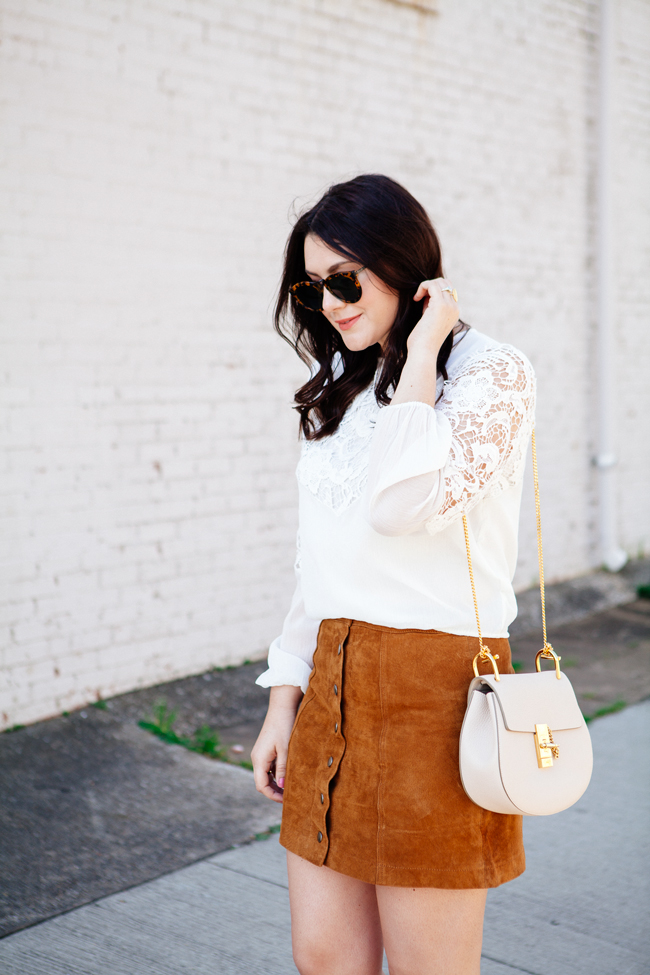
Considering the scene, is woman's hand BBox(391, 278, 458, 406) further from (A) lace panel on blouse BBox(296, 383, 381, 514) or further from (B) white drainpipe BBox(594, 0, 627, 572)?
(B) white drainpipe BBox(594, 0, 627, 572)

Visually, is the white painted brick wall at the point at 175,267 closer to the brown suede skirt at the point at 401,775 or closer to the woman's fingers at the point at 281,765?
the woman's fingers at the point at 281,765

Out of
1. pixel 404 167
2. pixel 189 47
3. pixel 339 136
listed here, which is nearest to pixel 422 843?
pixel 189 47

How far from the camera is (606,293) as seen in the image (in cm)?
702

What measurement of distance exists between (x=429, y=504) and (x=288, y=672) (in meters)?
0.55

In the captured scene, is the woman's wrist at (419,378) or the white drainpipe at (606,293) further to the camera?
the white drainpipe at (606,293)

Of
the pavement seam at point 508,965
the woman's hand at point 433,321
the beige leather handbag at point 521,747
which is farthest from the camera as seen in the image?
the pavement seam at point 508,965

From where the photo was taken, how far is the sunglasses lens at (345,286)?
66.3 inches

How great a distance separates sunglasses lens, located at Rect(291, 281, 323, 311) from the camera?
1.81m

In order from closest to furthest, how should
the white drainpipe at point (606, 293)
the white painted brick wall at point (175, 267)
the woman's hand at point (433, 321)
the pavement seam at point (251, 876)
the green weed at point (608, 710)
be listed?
the woman's hand at point (433, 321), the pavement seam at point (251, 876), the white painted brick wall at point (175, 267), the green weed at point (608, 710), the white drainpipe at point (606, 293)

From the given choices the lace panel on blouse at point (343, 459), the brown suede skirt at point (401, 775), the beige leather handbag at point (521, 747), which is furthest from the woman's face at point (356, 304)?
the brown suede skirt at point (401, 775)

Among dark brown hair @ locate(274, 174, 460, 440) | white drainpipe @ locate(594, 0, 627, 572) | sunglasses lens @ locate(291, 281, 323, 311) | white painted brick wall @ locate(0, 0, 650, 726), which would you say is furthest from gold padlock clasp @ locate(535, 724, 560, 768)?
white drainpipe @ locate(594, 0, 627, 572)

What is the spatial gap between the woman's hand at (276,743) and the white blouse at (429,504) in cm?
20

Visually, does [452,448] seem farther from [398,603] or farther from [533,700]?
[533,700]

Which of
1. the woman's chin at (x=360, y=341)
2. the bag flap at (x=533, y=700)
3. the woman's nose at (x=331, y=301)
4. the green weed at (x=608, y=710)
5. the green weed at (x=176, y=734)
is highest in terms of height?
the woman's nose at (x=331, y=301)
